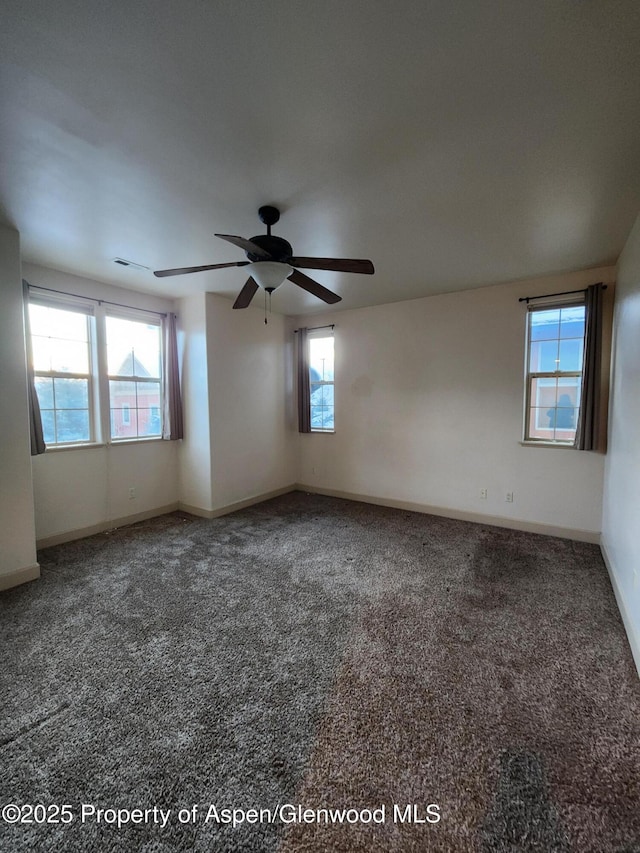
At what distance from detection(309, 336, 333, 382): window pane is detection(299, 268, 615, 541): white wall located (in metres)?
0.21

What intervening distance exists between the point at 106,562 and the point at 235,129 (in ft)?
11.3

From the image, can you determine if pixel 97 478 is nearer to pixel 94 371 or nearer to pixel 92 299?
pixel 94 371

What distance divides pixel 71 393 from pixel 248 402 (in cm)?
198

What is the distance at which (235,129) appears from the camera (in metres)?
1.69

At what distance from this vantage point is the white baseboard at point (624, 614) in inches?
78.3

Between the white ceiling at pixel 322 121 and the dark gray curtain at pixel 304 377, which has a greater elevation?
the white ceiling at pixel 322 121

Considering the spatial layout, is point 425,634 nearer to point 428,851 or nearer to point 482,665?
point 482,665

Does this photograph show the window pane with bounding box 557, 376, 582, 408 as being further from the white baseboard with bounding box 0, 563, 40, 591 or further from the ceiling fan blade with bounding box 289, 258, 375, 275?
the white baseboard with bounding box 0, 563, 40, 591

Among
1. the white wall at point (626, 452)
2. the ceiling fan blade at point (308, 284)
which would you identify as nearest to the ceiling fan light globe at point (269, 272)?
the ceiling fan blade at point (308, 284)

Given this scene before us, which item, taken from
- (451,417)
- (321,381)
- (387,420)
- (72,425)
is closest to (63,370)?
(72,425)

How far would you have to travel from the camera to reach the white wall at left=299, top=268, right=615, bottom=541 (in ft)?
12.4

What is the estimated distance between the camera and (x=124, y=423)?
420 centimetres

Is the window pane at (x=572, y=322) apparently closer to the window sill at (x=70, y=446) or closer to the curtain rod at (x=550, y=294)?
the curtain rod at (x=550, y=294)

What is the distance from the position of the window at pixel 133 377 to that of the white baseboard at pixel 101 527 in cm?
95
